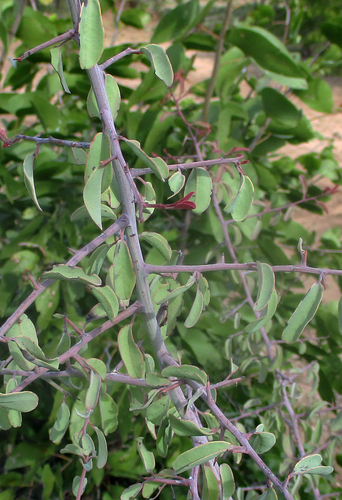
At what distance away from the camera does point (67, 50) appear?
26.5 inches

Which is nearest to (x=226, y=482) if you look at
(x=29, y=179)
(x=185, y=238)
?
(x=29, y=179)

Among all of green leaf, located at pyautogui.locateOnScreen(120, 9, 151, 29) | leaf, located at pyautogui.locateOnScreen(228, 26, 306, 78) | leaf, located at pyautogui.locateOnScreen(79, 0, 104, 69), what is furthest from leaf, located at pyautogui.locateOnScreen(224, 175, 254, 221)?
green leaf, located at pyautogui.locateOnScreen(120, 9, 151, 29)

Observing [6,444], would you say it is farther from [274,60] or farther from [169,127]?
[274,60]

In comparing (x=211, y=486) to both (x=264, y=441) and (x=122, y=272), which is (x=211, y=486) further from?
(x=122, y=272)

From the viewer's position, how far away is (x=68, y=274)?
232mm

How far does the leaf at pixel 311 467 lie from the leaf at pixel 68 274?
0.59 ft

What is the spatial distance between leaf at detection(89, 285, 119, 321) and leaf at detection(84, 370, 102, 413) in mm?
47

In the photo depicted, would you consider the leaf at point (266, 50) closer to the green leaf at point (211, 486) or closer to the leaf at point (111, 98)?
the leaf at point (111, 98)

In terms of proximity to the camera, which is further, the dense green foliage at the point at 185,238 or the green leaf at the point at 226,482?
the dense green foliage at the point at 185,238

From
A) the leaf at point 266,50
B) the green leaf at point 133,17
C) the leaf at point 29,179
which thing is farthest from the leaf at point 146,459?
the green leaf at point 133,17

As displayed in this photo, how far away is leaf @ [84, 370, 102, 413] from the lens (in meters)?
0.26

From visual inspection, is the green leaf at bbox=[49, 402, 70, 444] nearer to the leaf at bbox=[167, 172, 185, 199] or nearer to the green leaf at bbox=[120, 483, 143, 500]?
the green leaf at bbox=[120, 483, 143, 500]

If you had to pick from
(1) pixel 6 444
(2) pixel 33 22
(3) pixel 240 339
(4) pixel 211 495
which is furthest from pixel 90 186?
(1) pixel 6 444

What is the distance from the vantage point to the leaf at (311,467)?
10.3 inches
